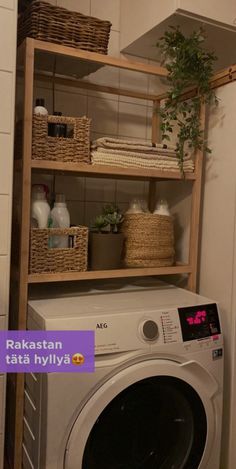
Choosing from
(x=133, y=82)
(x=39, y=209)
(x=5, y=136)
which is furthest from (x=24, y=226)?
(x=133, y=82)

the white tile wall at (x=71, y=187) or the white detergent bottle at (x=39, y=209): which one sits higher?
the white tile wall at (x=71, y=187)

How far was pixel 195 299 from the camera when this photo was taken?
54.8 inches

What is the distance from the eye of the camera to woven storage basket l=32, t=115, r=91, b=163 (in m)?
1.22

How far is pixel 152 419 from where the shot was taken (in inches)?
49.8

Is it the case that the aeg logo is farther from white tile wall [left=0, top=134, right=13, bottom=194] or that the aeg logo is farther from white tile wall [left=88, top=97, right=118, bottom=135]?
white tile wall [left=88, top=97, right=118, bottom=135]

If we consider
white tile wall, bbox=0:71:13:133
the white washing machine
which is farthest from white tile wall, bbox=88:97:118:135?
the white washing machine

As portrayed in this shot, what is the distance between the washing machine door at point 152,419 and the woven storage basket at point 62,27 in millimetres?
1074

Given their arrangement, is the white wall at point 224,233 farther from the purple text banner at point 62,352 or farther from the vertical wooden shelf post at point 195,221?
the purple text banner at point 62,352

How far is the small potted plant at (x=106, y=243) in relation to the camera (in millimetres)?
1371

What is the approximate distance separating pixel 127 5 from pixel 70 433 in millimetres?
1756

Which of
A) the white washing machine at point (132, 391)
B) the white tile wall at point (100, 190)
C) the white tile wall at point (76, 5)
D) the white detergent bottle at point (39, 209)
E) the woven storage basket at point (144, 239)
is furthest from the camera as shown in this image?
the white tile wall at point (100, 190)

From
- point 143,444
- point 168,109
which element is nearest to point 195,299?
point 143,444

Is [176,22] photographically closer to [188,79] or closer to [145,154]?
[188,79]

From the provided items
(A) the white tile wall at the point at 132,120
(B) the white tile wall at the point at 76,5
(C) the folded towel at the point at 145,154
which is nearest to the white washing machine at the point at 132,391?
(C) the folded towel at the point at 145,154
